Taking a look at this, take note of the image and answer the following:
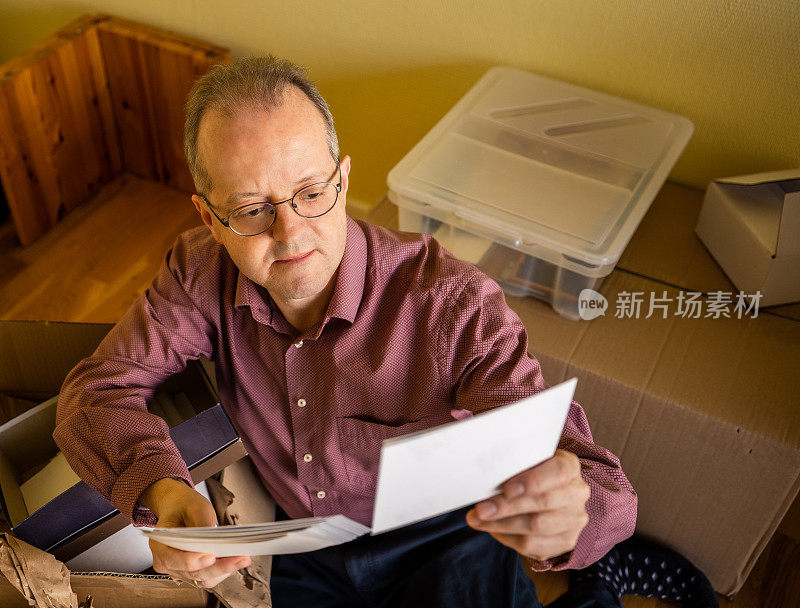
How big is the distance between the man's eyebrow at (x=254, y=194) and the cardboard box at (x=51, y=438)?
0.98ft

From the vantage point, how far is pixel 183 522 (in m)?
0.92

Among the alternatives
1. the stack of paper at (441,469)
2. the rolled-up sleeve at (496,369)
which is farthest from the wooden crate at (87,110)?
the stack of paper at (441,469)

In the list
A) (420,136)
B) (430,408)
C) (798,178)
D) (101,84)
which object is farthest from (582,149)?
(101,84)

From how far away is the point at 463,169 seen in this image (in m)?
1.46

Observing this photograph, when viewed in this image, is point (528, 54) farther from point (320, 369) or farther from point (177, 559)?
point (177, 559)

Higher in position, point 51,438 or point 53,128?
point 53,128

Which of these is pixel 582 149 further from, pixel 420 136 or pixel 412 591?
pixel 412 591

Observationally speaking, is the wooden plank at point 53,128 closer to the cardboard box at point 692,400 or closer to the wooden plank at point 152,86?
the wooden plank at point 152,86

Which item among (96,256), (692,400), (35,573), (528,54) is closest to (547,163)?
(528,54)

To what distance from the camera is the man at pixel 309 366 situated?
0.91m

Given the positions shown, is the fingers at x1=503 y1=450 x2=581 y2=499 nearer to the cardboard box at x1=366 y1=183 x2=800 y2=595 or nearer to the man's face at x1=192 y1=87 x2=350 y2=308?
the man's face at x1=192 y1=87 x2=350 y2=308

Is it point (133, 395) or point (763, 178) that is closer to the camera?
point (133, 395)

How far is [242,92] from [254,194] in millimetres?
124

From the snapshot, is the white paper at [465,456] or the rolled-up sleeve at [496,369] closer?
the white paper at [465,456]
